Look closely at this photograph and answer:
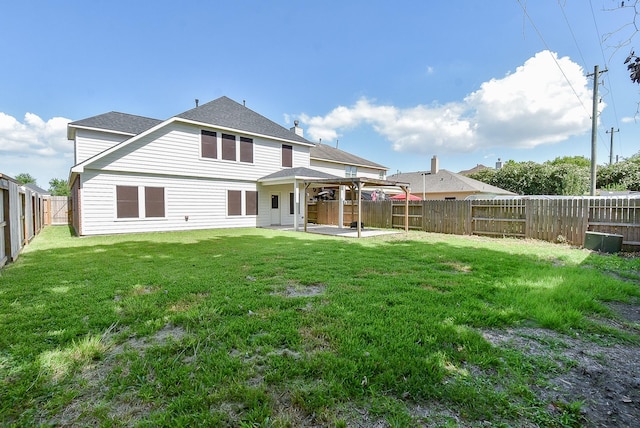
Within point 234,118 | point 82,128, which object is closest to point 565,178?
point 234,118

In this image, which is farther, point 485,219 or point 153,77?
point 153,77

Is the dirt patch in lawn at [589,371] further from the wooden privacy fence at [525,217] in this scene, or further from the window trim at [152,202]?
the window trim at [152,202]

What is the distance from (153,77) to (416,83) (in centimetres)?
1539

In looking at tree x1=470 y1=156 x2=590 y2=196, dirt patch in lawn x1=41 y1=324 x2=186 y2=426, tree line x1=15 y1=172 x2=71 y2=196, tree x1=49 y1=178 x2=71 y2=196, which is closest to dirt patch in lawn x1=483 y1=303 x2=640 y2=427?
dirt patch in lawn x1=41 y1=324 x2=186 y2=426

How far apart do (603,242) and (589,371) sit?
824cm

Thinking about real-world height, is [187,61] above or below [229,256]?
above

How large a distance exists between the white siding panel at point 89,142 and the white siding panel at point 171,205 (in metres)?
5.18

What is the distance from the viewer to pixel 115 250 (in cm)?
788

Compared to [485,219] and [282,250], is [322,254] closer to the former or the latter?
[282,250]

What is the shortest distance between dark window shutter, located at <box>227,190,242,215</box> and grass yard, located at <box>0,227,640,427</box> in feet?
29.7

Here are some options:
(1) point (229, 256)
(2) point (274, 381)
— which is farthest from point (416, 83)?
(2) point (274, 381)

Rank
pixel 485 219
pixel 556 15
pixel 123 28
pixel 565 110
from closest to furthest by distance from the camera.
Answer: pixel 556 15 < pixel 485 219 < pixel 123 28 < pixel 565 110

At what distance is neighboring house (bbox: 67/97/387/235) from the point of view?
37.7ft

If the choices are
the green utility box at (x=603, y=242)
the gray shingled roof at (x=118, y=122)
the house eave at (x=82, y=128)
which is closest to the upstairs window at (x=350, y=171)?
the gray shingled roof at (x=118, y=122)
